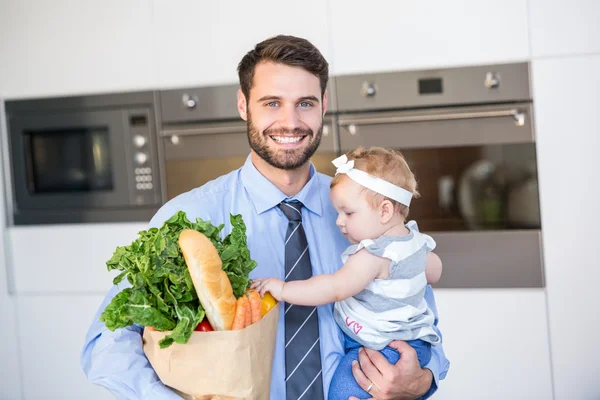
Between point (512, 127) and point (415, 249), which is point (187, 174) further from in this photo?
point (415, 249)

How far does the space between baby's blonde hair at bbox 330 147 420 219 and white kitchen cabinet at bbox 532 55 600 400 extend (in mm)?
1179

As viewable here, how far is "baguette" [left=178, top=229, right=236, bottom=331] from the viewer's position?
117 cm

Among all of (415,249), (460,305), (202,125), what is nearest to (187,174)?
(202,125)

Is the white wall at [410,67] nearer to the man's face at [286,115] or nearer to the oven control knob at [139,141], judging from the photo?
the oven control knob at [139,141]

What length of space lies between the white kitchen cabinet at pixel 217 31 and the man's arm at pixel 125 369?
170 cm

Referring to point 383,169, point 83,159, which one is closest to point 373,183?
point 383,169

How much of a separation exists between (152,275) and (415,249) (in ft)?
2.13

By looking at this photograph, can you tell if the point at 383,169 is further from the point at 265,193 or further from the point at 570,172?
the point at 570,172

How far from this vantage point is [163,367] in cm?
124

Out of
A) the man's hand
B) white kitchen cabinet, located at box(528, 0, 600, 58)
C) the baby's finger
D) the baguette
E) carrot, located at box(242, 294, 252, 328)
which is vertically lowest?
the man's hand

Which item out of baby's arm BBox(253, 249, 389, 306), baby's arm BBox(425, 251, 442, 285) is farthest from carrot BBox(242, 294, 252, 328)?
baby's arm BBox(425, 251, 442, 285)

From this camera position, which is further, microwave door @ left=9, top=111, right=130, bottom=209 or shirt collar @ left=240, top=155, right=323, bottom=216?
microwave door @ left=9, top=111, right=130, bottom=209

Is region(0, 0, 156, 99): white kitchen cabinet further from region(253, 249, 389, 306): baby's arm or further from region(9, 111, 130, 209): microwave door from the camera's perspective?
region(253, 249, 389, 306): baby's arm

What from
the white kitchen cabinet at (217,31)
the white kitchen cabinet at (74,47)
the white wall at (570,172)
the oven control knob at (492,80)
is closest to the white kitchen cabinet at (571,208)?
the white wall at (570,172)
